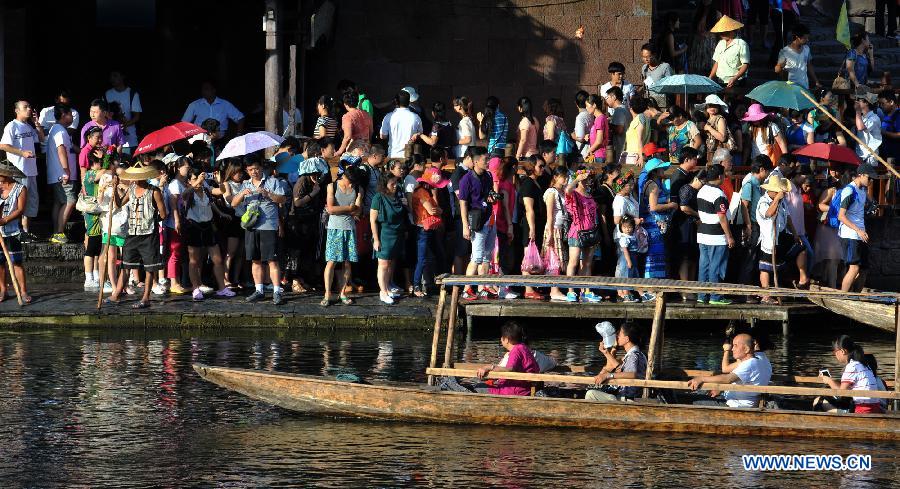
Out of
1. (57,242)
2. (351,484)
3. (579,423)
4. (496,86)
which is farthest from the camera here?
(496,86)

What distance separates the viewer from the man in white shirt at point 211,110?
925 inches

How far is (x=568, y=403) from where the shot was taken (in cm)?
1420

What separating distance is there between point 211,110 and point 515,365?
10.2m

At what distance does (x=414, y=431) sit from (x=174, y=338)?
5395mm

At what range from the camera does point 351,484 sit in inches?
477

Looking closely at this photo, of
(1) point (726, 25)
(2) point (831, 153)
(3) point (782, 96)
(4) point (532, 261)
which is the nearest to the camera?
(4) point (532, 261)

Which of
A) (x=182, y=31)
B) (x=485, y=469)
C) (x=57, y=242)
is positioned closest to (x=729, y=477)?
(x=485, y=469)

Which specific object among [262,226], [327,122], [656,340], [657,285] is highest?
[327,122]

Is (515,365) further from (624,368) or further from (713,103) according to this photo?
(713,103)

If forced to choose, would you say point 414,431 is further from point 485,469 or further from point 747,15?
point 747,15

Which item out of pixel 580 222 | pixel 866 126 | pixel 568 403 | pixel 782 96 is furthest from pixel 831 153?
pixel 568 403

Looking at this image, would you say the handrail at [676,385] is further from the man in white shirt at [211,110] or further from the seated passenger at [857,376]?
the man in white shirt at [211,110]

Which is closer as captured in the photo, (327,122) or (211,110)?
(327,122)

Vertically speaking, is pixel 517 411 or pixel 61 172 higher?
pixel 61 172
